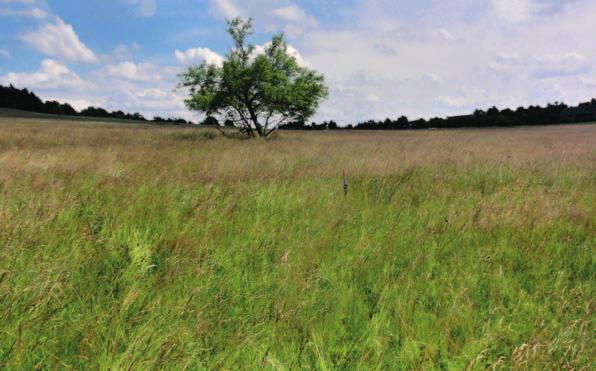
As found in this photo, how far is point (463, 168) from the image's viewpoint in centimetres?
866

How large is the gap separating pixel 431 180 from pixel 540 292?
4.39 m

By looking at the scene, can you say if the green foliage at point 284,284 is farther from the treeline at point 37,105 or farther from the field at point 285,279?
the treeline at point 37,105

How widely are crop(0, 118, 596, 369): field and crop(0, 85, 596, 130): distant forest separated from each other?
45.1 m

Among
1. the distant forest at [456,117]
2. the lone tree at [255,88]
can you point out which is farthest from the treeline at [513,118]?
the lone tree at [255,88]

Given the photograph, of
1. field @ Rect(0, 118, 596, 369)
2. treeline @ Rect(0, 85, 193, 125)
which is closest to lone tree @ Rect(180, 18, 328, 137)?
field @ Rect(0, 118, 596, 369)

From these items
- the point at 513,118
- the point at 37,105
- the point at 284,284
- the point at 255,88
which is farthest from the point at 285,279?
the point at 37,105

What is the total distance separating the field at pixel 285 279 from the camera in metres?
1.89

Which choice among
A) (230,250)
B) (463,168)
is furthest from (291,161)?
(230,250)

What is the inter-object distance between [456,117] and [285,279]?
77113mm

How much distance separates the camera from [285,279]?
8.52 feet

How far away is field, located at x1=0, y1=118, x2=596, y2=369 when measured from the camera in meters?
1.89

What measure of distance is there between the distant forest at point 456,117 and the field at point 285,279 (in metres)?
45.1

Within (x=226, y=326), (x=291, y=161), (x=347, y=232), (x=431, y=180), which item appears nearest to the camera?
(x=226, y=326)

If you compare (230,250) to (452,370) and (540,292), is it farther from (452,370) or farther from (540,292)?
(540,292)
